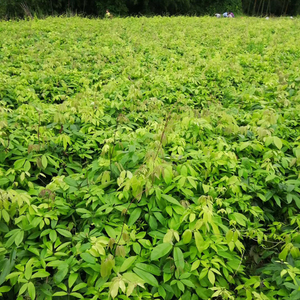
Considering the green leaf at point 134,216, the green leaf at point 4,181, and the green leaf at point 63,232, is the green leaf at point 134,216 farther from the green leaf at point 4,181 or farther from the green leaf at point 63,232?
the green leaf at point 4,181

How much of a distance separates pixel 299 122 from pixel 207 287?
76.0 inches

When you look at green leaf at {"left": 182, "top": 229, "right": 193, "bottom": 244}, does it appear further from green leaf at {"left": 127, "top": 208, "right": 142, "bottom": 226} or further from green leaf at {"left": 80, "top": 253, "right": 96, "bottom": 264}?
green leaf at {"left": 80, "top": 253, "right": 96, "bottom": 264}

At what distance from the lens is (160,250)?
53.7 inches

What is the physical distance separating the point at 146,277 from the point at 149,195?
0.48m

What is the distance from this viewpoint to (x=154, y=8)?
15227mm

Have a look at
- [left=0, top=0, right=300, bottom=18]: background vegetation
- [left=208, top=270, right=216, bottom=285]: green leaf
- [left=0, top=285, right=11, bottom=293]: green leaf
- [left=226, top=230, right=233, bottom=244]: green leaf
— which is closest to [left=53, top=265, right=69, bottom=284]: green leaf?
[left=0, top=285, right=11, bottom=293]: green leaf

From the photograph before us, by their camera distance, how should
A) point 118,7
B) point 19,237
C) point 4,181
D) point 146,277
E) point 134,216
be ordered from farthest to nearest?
point 118,7, point 4,181, point 134,216, point 19,237, point 146,277

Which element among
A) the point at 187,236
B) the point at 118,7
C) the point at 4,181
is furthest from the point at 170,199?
the point at 118,7

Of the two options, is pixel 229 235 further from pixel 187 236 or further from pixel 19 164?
pixel 19 164

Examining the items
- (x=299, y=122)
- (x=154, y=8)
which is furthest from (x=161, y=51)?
(x=154, y=8)

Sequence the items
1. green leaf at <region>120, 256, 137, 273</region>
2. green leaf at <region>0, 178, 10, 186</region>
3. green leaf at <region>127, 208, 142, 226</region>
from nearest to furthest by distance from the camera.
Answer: green leaf at <region>120, 256, 137, 273</region>, green leaf at <region>127, 208, 142, 226</region>, green leaf at <region>0, 178, 10, 186</region>

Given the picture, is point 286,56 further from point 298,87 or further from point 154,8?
point 154,8

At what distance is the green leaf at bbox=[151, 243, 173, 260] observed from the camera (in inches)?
53.1

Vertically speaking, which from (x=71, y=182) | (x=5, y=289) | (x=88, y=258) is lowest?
(x=5, y=289)
